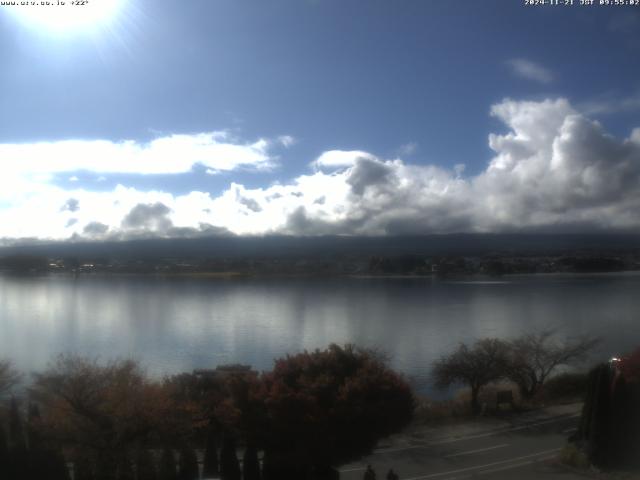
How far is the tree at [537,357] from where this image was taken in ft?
53.2

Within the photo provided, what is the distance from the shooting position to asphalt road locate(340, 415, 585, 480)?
28.9 ft

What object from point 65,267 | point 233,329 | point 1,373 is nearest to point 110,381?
point 1,373

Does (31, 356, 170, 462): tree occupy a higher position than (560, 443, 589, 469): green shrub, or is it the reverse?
(31, 356, 170, 462): tree

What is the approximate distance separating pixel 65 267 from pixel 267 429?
944 inches

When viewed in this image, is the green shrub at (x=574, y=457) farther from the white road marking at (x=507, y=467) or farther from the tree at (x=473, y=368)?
the tree at (x=473, y=368)

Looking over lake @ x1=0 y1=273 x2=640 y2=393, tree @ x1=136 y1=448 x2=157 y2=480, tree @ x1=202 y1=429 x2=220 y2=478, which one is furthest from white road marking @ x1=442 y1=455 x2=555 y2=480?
lake @ x1=0 y1=273 x2=640 y2=393

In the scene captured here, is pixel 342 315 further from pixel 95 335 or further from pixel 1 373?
pixel 1 373

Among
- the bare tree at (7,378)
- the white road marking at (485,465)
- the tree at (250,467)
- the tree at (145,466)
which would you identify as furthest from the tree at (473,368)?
the bare tree at (7,378)

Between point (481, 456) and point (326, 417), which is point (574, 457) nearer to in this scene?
point (481, 456)

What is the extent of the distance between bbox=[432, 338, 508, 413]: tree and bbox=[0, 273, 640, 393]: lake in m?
1.10

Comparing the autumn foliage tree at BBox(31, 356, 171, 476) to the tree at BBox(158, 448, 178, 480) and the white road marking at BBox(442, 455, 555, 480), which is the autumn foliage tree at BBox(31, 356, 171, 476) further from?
the white road marking at BBox(442, 455, 555, 480)

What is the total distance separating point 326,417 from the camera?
8.90 metres

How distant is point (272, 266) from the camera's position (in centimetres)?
3747

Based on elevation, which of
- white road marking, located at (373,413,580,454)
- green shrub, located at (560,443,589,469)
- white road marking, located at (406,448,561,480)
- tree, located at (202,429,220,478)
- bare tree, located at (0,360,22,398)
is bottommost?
white road marking, located at (373,413,580,454)
